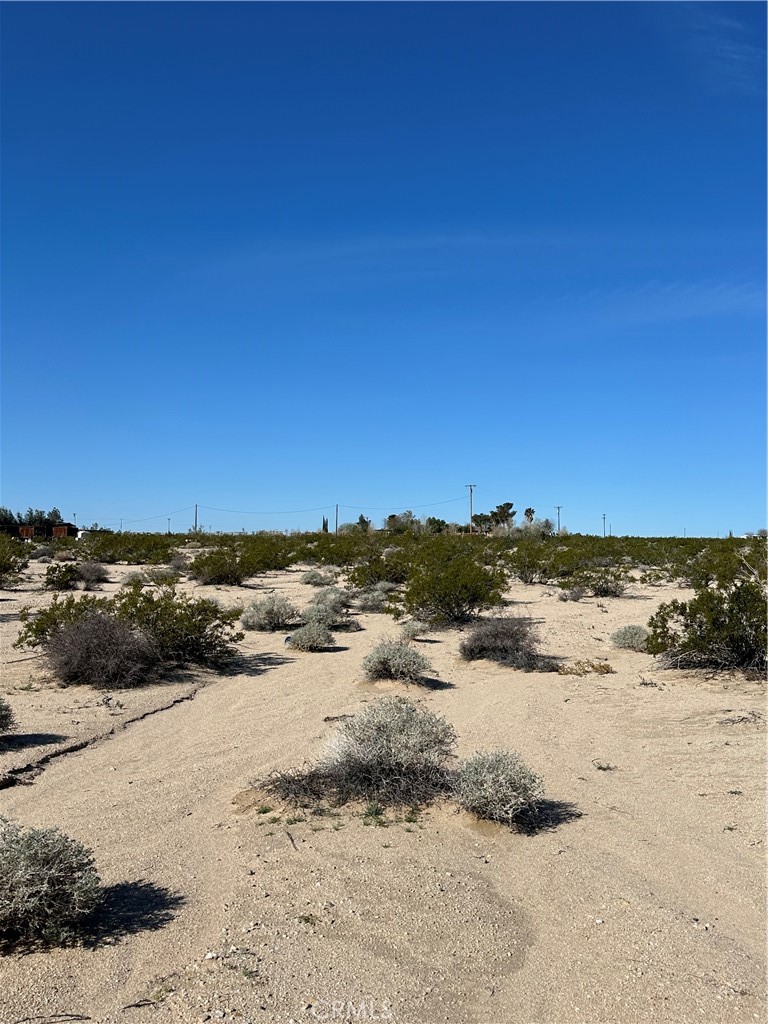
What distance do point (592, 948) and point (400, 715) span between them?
3.27m

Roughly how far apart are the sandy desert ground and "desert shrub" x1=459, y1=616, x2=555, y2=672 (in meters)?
3.30

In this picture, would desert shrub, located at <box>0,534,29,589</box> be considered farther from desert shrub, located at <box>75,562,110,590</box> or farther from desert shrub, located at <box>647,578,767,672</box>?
desert shrub, located at <box>647,578,767,672</box>

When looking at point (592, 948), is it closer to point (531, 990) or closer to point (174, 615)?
point (531, 990)

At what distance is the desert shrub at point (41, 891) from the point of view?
433cm

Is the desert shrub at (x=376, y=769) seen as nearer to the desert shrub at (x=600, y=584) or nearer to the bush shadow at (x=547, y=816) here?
the bush shadow at (x=547, y=816)

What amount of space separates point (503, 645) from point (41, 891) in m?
11.3

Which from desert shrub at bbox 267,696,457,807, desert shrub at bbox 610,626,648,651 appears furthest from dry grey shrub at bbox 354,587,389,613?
desert shrub at bbox 267,696,457,807

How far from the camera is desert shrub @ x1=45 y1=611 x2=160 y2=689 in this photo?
12.1 m

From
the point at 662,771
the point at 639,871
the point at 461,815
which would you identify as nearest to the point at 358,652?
the point at 662,771

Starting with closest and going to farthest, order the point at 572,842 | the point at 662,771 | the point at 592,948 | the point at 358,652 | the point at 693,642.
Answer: the point at 592,948, the point at 572,842, the point at 662,771, the point at 693,642, the point at 358,652

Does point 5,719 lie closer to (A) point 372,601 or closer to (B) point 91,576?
(A) point 372,601

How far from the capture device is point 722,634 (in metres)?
13.0

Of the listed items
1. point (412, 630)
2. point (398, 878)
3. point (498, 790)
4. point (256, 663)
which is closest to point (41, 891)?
point (398, 878)

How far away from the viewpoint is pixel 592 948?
4.61 metres
